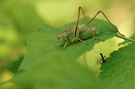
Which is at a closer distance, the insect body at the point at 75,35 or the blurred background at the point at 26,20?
the insect body at the point at 75,35

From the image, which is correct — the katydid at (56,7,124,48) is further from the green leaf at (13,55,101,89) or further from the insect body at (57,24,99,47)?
the green leaf at (13,55,101,89)

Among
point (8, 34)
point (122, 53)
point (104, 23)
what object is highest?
point (8, 34)

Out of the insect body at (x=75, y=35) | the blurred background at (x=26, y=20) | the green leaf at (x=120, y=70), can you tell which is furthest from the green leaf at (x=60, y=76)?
the blurred background at (x=26, y=20)

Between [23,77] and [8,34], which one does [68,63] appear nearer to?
[23,77]

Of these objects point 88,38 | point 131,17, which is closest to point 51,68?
point 88,38

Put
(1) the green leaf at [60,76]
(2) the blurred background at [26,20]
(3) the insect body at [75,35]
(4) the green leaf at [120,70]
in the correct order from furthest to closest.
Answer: (2) the blurred background at [26,20] → (3) the insect body at [75,35] → (4) the green leaf at [120,70] → (1) the green leaf at [60,76]

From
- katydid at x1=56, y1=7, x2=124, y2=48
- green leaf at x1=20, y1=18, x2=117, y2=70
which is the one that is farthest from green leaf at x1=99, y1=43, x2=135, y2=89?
katydid at x1=56, y1=7, x2=124, y2=48

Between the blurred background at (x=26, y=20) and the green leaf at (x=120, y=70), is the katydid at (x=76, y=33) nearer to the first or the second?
the green leaf at (x=120, y=70)
